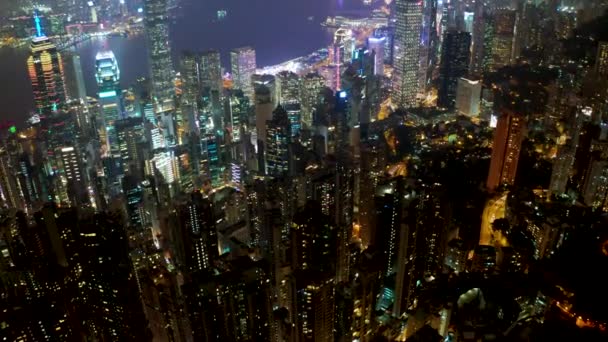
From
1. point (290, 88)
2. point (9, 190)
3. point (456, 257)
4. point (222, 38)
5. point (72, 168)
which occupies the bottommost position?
point (456, 257)

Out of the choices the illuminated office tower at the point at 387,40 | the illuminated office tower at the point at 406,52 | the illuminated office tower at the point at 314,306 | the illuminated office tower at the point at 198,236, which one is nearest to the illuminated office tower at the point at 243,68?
the illuminated office tower at the point at 406,52

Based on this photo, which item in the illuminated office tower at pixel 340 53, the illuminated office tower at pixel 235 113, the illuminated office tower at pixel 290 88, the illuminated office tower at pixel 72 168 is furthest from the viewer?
the illuminated office tower at pixel 340 53

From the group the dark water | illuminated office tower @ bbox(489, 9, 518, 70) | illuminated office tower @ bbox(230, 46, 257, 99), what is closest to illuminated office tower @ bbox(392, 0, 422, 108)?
illuminated office tower @ bbox(489, 9, 518, 70)

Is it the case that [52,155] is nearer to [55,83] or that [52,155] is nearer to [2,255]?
[55,83]

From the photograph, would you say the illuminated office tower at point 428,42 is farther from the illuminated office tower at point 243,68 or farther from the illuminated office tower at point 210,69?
the illuminated office tower at point 210,69

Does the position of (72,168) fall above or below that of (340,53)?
below

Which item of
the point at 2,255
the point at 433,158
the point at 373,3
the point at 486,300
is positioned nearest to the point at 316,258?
the point at 486,300

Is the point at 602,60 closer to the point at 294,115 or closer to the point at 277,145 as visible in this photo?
the point at 294,115

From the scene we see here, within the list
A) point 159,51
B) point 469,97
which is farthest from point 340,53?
point 159,51
